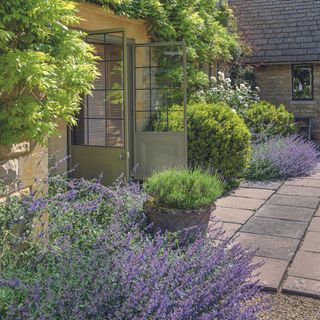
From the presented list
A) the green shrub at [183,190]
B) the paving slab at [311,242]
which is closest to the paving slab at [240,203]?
the paving slab at [311,242]

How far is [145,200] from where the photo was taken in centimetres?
480

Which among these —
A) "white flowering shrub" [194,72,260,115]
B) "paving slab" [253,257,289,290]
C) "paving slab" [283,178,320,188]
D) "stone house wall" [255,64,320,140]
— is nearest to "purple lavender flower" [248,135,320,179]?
"paving slab" [283,178,320,188]

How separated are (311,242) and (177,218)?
4.94 feet

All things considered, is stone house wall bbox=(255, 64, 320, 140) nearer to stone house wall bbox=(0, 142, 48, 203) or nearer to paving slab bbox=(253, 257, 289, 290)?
paving slab bbox=(253, 257, 289, 290)

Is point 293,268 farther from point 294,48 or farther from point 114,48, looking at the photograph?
point 294,48

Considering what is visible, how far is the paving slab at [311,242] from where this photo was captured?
185 inches

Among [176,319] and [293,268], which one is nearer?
[176,319]

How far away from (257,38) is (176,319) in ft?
43.3

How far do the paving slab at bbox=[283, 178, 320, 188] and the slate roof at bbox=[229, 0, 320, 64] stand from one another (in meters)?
6.16

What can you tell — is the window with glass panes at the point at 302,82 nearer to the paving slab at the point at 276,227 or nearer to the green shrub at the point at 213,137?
the green shrub at the point at 213,137

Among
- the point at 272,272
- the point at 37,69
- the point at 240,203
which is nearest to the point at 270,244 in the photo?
the point at 272,272

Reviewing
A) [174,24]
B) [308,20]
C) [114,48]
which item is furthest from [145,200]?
[308,20]

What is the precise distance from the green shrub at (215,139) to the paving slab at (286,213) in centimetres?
118

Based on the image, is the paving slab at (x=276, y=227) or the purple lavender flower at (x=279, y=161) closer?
the paving slab at (x=276, y=227)
